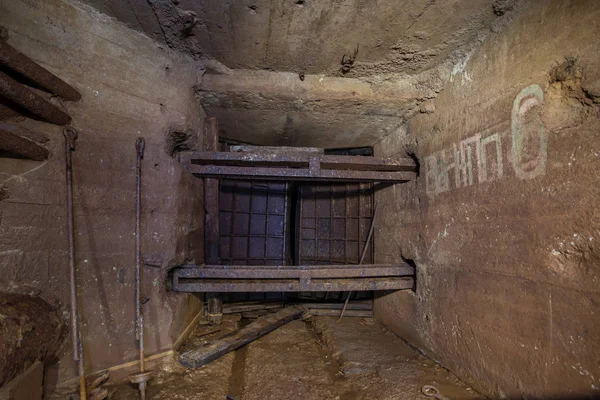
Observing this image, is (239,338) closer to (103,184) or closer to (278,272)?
(278,272)

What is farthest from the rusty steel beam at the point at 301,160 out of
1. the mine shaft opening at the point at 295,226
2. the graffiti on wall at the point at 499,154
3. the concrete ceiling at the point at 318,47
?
the mine shaft opening at the point at 295,226

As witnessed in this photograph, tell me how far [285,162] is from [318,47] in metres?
1.04

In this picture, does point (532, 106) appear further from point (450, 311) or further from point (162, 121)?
point (162, 121)

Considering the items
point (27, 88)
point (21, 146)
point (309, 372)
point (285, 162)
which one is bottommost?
point (309, 372)

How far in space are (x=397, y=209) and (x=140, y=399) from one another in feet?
9.77

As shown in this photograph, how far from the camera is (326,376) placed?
2.57 metres

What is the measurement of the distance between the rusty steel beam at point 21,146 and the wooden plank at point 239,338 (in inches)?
76.4

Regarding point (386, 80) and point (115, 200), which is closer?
point (115, 200)

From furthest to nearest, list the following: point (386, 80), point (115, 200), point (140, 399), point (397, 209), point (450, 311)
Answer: point (397, 209), point (386, 80), point (450, 311), point (115, 200), point (140, 399)

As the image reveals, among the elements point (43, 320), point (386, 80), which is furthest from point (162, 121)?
point (386, 80)

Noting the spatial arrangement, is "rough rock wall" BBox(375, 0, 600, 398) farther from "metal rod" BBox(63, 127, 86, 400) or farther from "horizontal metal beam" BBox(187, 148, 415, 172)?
"metal rod" BBox(63, 127, 86, 400)

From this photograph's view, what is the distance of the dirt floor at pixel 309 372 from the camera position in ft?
7.33

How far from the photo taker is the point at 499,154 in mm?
A: 1935

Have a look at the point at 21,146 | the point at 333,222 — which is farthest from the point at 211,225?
the point at 333,222
